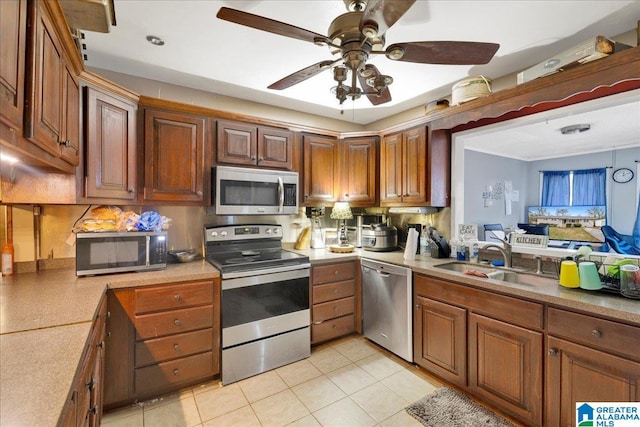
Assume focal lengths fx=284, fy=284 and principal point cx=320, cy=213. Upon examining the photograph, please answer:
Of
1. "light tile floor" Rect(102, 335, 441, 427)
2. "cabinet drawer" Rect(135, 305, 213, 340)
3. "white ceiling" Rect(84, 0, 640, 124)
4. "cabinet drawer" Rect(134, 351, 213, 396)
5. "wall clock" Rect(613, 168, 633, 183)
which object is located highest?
"white ceiling" Rect(84, 0, 640, 124)

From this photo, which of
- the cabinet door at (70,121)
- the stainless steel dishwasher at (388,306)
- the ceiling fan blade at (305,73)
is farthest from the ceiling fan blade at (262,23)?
the stainless steel dishwasher at (388,306)

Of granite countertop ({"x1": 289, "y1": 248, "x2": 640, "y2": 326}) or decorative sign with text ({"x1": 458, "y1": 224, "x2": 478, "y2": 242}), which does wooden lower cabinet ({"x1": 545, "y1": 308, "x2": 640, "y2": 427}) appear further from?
decorative sign with text ({"x1": 458, "y1": 224, "x2": 478, "y2": 242})

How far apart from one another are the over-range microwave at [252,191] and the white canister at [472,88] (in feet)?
5.30

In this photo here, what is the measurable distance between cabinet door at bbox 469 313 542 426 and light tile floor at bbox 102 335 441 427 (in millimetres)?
428

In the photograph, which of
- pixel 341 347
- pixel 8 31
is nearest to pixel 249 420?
pixel 341 347

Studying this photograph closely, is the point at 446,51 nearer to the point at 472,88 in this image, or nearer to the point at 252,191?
the point at 472,88

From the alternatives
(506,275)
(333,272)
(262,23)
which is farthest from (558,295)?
(262,23)

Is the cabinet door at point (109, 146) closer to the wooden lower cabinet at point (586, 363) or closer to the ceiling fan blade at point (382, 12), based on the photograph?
the ceiling fan blade at point (382, 12)

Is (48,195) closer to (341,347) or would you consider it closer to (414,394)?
(341,347)

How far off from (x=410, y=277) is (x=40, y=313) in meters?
2.33

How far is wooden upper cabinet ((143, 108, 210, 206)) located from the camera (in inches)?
90.7

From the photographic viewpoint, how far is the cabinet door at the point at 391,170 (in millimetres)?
2988

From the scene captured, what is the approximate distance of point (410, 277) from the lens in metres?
2.42

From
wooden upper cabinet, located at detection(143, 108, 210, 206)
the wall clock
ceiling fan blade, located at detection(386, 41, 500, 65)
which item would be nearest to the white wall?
the wall clock
